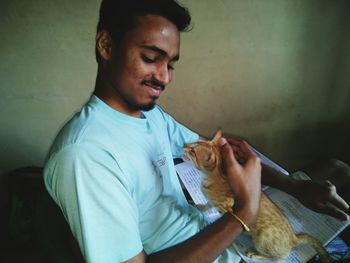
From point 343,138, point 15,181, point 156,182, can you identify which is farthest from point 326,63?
point 15,181

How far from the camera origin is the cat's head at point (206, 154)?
85cm

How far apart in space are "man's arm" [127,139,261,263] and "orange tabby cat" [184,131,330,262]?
0.07 m

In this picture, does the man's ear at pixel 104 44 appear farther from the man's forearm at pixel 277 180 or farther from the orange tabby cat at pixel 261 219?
the man's forearm at pixel 277 180

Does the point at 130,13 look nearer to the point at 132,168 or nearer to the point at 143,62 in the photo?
the point at 143,62

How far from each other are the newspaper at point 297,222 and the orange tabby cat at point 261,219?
0.02 meters

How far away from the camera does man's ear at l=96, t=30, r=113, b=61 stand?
746 millimetres

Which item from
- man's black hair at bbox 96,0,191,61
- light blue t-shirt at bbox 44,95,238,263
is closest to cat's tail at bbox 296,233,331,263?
light blue t-shirt at bbox 44,95,238,263

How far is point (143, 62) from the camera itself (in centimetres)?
72

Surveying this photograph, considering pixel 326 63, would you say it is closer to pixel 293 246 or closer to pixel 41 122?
pixel 293 246

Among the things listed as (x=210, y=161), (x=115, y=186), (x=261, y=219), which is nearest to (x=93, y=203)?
(x=115, y=186)

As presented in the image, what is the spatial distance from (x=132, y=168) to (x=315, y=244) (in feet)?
1.99

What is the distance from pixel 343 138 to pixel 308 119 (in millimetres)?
394

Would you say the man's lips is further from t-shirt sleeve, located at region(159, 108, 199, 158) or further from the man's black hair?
t-shirt sleeve, located at region(159, 108, 199, 158)

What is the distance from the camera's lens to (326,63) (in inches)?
74.7
